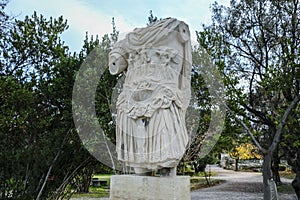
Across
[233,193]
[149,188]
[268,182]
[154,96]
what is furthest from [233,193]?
[154,96]

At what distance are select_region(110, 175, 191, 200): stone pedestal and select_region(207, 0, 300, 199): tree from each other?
680cm

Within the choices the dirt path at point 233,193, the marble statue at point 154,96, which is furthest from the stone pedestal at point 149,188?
the dirt path at point 233,193

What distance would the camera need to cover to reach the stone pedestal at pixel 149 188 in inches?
144

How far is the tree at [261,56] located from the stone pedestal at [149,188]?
6.80 meters

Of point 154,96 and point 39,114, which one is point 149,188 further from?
point 39,114

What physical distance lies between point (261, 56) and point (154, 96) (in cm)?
999

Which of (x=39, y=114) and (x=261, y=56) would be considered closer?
(x=39, y=114)

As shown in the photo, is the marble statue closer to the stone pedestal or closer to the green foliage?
the stone pedestal

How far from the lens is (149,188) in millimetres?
3730

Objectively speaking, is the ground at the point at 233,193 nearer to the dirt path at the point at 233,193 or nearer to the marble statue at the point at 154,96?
the dirt path at the point at 233,193

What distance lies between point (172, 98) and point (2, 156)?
184 inches

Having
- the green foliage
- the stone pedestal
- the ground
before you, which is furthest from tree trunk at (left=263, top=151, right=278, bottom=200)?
the stone pedestal

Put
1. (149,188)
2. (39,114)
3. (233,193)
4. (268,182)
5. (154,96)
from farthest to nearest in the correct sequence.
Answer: (233,193) → (268,182) → (39,114) → (154,96) → (149,188)

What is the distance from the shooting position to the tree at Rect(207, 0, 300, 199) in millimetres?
10258
